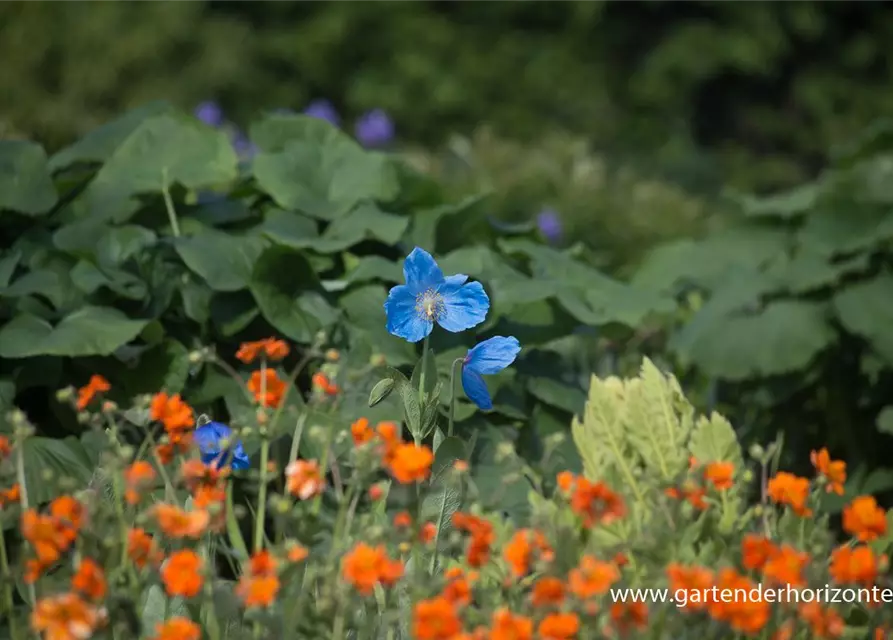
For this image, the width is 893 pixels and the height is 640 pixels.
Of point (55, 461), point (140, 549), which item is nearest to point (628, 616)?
point (140, 549)

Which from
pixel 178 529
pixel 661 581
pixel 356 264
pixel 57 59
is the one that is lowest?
pixel 57 59

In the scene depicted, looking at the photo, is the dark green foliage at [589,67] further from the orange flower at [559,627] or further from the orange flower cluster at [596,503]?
the orange flower at [559,627]

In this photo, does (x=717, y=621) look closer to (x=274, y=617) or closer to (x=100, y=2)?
(x=274, y=617)

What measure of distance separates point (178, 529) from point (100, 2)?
20.8ft

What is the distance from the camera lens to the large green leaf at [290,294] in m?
2.08

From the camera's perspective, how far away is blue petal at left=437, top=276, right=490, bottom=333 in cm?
156

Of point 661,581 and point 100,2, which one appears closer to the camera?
point 661,581

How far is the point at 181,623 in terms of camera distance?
1.06m

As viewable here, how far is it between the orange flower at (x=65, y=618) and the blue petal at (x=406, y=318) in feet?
2.15

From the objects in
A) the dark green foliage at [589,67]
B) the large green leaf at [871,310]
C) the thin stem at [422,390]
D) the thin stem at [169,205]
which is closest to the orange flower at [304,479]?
the thin stem at [422,390]

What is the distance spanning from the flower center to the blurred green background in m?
5.54

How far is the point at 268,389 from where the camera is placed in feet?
4.85

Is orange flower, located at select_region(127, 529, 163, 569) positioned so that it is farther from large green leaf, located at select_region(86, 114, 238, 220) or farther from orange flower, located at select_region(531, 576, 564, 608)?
large green leaf, located at select_region(86, 114, 238, 220)

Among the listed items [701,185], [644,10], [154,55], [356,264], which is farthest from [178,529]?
[644,10]
